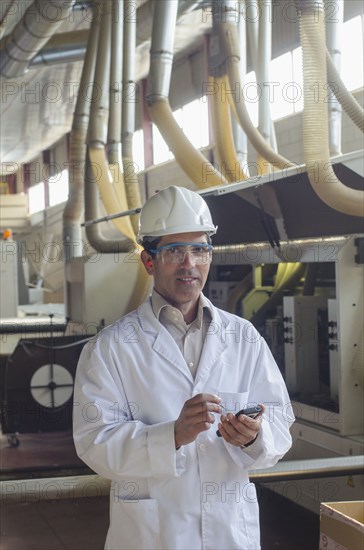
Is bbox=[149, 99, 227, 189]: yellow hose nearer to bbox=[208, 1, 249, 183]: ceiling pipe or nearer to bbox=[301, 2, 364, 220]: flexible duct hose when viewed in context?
bbox=[208, 1, 249, 183]: ceiling pipe

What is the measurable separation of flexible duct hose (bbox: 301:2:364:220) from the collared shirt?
1.59 meters

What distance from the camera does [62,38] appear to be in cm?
717

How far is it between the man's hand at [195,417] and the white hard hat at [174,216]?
0.42 metres

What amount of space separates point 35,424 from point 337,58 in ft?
9.57

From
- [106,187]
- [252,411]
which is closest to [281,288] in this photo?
[106,187]

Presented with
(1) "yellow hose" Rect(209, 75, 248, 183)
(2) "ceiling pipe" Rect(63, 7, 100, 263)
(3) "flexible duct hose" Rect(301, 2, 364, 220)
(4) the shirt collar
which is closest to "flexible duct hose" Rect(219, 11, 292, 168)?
(1) "yellow hose" Rect(209, 75, 248, 183)

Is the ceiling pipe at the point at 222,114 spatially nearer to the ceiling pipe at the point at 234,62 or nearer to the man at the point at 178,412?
the ceiling pipe at the point at 234,62

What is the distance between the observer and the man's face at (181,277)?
5.15 ft

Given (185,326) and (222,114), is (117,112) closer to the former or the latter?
(222,114)

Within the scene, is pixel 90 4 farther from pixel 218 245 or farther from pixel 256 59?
pixel 218 245

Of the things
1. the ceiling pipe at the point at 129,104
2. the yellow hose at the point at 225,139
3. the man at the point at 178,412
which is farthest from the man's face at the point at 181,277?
the ceiling pipe at the point at 129,104

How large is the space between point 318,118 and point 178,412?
1.89 m

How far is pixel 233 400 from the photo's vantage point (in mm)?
1505

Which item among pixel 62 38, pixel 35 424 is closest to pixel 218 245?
pixel 35 424
